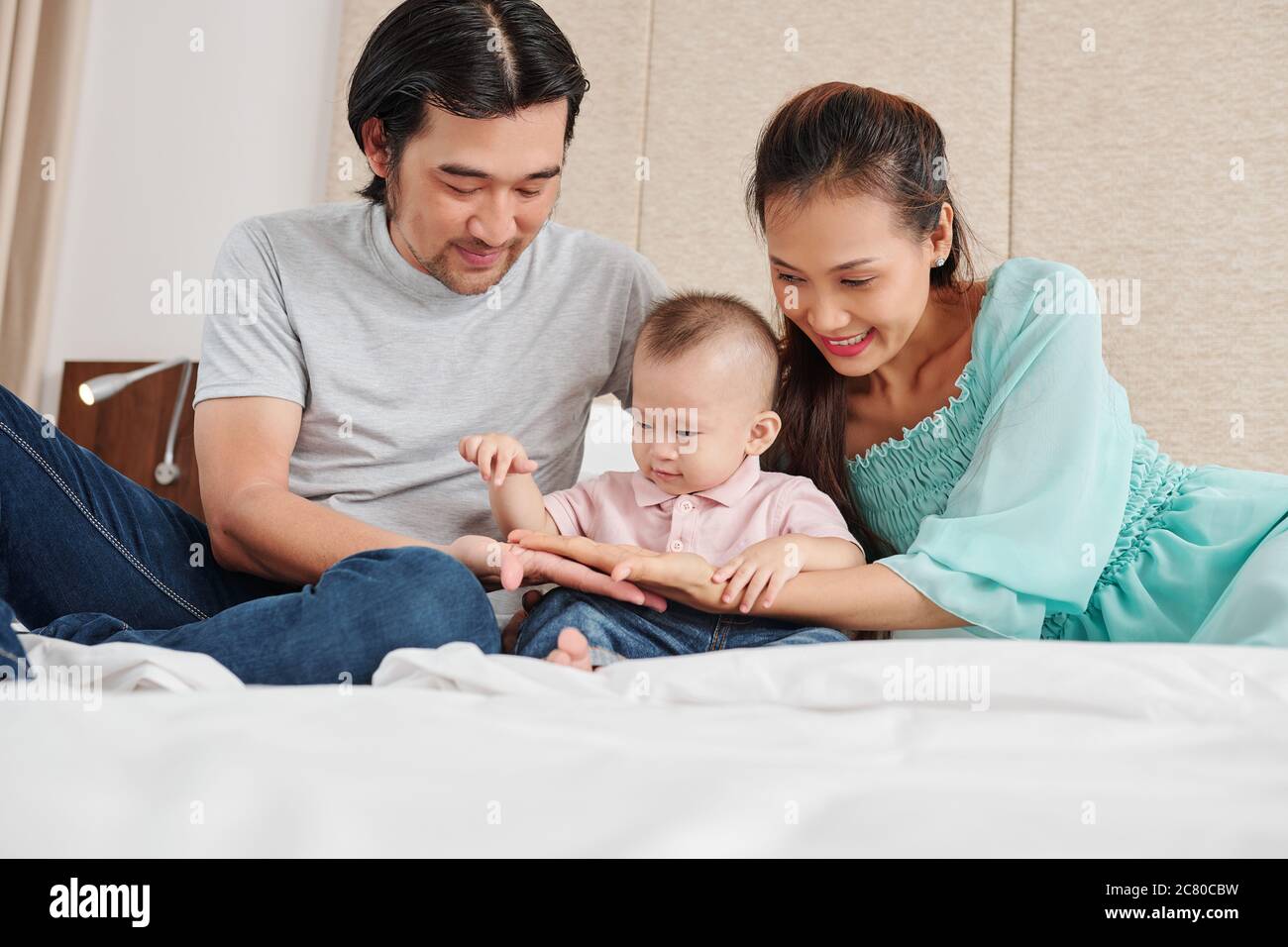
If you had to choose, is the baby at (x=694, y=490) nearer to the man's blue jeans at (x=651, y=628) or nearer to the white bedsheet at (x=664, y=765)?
the man's blue jeans at (x=651, y=628)

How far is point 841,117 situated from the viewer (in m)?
1.47

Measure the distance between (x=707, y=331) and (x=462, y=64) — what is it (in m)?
0.48

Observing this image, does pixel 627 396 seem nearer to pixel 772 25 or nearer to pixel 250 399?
pixel 250 399

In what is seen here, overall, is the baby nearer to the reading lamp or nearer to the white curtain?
the reading lamp

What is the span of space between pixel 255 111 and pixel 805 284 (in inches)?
78.2

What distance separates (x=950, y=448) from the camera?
1.53m

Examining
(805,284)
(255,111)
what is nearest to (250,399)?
(805,284)

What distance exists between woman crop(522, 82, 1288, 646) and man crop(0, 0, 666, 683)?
289mm

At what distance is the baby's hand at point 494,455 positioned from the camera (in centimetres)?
131

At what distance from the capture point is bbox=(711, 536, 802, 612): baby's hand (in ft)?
4.08

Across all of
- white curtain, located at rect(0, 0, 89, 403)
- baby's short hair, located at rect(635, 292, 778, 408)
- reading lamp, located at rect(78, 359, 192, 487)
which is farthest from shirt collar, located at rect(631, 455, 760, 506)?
white curtain, located at rect(0, 0, 89, 403)

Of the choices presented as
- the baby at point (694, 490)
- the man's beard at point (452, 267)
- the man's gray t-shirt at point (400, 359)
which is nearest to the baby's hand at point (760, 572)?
the baby at point (694, 490)

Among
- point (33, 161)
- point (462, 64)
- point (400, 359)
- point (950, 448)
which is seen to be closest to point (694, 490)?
point (950, 448)

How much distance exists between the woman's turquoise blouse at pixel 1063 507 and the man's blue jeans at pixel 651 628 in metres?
0.16
